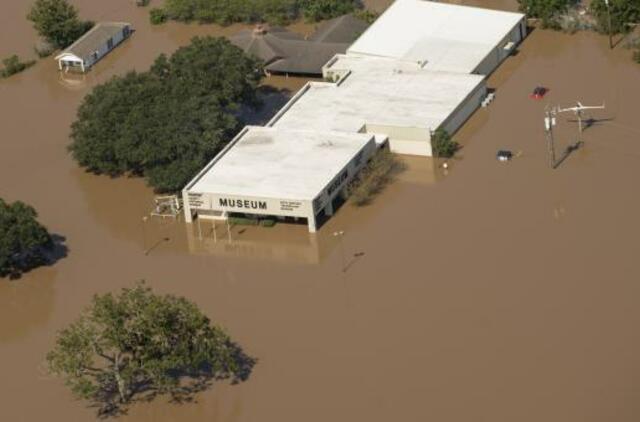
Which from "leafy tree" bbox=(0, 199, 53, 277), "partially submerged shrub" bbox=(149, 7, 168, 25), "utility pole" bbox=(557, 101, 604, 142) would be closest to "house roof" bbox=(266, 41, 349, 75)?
"partially submerged shrub" bbox=(149, 7, 168, 25)

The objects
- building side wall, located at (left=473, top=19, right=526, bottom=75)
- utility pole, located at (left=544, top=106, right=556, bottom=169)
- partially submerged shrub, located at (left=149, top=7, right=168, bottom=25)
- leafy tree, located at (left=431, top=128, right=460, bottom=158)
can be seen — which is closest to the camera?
utility pole, located at (left=544, top=106, right=556, bottom=169)

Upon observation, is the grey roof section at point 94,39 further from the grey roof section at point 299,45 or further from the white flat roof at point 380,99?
the white flat roof at point 380,99

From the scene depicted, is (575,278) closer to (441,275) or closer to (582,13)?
(441,275)

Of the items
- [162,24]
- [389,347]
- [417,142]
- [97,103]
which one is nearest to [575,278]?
[389,347]

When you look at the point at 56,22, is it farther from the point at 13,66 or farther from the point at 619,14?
the point at 619,14

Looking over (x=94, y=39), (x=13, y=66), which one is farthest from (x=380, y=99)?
(x=13, y=66)

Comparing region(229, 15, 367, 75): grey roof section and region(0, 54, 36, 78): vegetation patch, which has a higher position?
region(229, 15, 367, 75): grey roof section

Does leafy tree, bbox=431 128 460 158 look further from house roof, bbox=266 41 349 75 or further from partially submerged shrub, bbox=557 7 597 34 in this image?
partially submerged shrub, bbox=557 7 597 34
